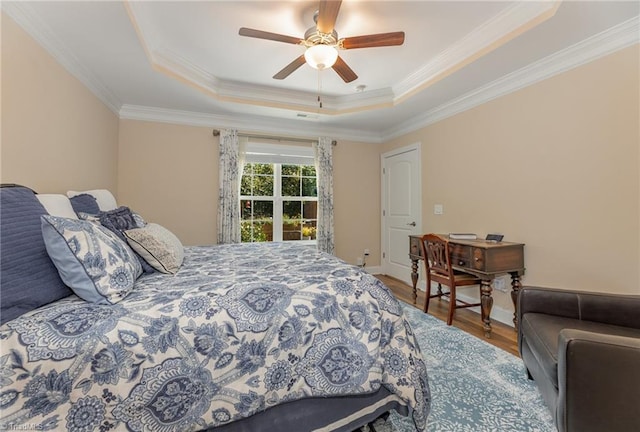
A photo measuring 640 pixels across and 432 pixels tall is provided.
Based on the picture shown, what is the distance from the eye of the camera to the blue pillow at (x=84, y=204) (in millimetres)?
1784

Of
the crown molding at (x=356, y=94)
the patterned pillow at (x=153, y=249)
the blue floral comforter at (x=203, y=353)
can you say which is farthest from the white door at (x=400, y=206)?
the patterned pillow at (x=153, y=249)

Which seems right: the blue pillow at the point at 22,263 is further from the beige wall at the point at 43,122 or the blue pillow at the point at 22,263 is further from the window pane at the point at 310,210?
the window pane at the point at 310,210

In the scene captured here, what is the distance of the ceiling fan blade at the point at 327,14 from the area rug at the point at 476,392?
2383mm

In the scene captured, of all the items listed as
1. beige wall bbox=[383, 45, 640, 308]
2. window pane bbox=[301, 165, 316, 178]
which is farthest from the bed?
window pane bbox=[301, 165, 316, 178]

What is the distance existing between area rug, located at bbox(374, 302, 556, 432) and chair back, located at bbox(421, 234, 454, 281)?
2.00 feet

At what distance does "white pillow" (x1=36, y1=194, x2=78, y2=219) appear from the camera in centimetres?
141

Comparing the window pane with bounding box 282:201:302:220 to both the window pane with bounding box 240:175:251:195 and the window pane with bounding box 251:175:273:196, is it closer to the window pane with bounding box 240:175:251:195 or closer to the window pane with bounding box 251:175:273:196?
the window pane with bounding box 251:175:273:196

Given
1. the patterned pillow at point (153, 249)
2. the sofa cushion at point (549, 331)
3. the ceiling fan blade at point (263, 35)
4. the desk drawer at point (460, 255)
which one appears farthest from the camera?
the desk drawer at point (460, 255)

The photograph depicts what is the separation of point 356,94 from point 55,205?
3287 millimetres

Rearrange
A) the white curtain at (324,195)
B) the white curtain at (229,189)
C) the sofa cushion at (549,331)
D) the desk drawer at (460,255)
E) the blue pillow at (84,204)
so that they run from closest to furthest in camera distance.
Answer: the sofa cushion at (549,331) < the blue pillow at (84,204) < the desk drawer at (460,255) < the white curtain at (229,189) < the white curtain at (324,195)

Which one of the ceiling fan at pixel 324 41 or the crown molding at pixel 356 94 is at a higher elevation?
the crown molding at pixel 356 94

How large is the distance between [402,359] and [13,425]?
4.58 ft

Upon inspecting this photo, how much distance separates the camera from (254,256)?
2.11 meters

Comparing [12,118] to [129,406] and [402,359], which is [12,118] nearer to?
[129,406]
